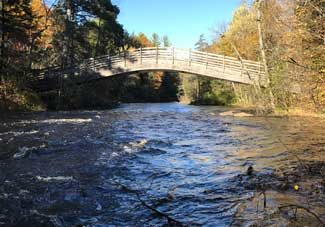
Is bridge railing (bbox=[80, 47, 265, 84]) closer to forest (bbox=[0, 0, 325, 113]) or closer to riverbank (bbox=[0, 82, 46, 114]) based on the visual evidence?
forest (bbox=[0, 0, 325, 113])

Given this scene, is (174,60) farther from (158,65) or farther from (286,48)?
(286,48)

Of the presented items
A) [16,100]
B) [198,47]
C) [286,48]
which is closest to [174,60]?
[16,100]

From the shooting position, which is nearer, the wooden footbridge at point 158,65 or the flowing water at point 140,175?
the flowing water at point 140,175

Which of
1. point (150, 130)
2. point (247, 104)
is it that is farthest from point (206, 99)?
point (150, 130)

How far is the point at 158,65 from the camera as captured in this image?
2978cm

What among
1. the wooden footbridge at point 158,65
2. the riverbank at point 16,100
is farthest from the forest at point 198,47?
the wooden footbridge at point 158,65

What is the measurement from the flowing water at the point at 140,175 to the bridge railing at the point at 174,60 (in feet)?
42.7

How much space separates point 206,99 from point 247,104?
12.8 meters

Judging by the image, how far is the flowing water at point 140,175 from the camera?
543 centimetres

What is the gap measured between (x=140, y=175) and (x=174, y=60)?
72.3 feet

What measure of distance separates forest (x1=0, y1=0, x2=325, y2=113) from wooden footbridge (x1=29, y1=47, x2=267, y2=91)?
1.17 meters

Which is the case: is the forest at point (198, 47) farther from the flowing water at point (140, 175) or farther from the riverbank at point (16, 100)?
the flowing water at point (140, 175)

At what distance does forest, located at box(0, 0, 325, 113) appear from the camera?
8188mm

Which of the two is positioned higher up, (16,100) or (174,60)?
(174,60)
